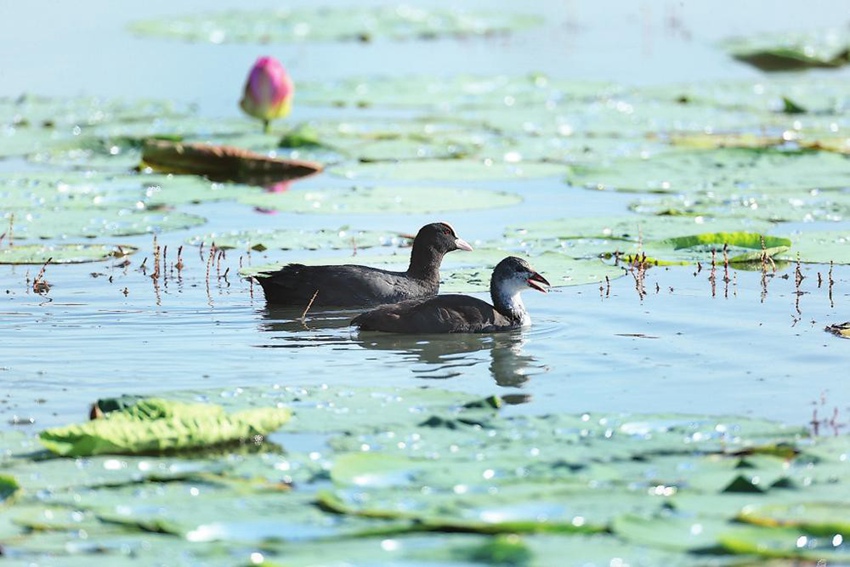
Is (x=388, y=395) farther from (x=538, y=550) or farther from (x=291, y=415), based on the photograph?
(x=538, y=550)

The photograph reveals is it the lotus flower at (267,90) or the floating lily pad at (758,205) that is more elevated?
the lotus flower at (267,90)

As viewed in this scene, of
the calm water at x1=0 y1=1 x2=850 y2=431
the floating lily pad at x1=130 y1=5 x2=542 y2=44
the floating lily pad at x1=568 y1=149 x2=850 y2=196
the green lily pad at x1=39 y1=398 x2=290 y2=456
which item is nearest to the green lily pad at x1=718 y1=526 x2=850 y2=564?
the calm water at x1=0 y1=1 x2=850 y2=431

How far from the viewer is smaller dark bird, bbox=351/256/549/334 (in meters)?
8.58

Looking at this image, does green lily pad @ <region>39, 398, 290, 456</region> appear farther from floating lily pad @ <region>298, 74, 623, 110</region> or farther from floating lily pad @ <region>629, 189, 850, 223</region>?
floating lily pad @ <region>298, 74, 623, 110</region>

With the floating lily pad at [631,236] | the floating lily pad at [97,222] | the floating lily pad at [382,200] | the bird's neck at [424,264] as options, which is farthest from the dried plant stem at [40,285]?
the floating lily pad at [631,236]

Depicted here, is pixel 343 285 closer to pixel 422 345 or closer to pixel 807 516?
pixel 422 345

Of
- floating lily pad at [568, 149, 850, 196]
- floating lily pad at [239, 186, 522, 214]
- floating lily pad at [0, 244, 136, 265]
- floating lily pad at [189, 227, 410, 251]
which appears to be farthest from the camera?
floating lily pad at [568, 149, 850, 196]

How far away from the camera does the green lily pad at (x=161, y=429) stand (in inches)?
226

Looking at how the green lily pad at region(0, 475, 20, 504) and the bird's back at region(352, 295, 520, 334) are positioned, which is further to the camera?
the bird's back at region(352, 295, 520, 334)

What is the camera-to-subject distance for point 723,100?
19.0 metres

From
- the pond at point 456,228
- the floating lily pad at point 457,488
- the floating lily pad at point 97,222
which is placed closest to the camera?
the floating lily pad at point 457,488

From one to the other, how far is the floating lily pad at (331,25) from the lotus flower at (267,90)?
10217mm

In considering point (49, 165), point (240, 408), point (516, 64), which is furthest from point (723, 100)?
point (240, 408)

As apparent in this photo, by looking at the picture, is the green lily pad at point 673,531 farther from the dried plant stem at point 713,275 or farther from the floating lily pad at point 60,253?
the floating lily pad at point 60,253
